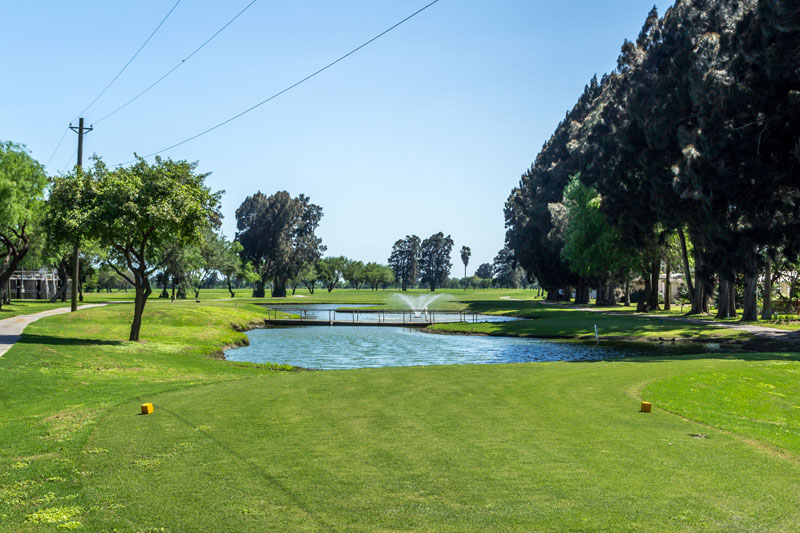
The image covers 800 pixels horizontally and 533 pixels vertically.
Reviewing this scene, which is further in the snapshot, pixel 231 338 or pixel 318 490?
pixel 231 338

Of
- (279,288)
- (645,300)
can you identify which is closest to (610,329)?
(645,300)

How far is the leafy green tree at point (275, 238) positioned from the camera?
443ft

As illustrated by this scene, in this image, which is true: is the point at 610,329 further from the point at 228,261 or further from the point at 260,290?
the point at 260,290

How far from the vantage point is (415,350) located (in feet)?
140

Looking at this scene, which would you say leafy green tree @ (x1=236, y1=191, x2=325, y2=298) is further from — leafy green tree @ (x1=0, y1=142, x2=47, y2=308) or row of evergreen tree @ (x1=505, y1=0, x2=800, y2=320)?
row of evergreen tree @ (x1=505, y1=0, x2=800, y2=320)

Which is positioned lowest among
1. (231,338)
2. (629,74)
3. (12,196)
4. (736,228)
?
(231,338)

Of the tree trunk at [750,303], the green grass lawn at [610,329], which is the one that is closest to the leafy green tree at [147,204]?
the green grass lawn at [610,329]

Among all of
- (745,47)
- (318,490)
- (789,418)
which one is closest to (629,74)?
(745,47)

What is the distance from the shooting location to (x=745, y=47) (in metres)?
31.0

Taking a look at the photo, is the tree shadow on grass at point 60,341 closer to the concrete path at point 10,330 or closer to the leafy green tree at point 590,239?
the concrete path at point 10,330

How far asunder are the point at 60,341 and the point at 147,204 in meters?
7.78

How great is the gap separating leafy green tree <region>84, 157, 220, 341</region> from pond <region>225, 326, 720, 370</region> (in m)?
9.14

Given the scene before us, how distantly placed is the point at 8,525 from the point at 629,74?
53.9 meters

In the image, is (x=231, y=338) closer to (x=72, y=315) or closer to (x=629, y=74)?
(x=72, y=315)
